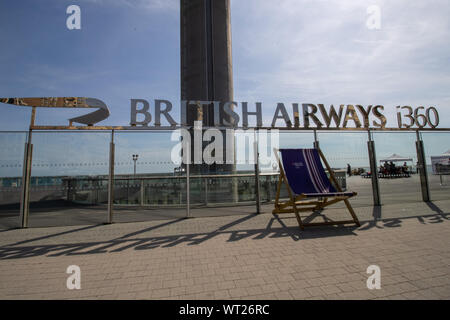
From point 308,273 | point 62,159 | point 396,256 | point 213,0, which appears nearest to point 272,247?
point 308,273

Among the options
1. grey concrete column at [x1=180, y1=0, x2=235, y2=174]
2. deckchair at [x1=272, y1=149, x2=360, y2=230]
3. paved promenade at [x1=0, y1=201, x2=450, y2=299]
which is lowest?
paved promenade at [x1=0, y1=201, x2=450, y2=299]

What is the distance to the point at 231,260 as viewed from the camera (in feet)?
8.04

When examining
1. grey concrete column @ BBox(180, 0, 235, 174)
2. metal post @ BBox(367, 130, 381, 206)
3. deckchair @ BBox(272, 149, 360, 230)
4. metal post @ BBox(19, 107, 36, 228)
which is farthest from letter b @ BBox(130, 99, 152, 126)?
grey concrete column @ BBox(180, 0, 235, 174)

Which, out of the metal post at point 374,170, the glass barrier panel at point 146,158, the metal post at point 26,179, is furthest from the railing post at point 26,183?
the metal post at point 374,170

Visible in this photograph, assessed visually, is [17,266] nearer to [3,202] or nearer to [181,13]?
[3,202]

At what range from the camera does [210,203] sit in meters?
7.16

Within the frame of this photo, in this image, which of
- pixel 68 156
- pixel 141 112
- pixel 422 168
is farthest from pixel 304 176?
pixel 68 156

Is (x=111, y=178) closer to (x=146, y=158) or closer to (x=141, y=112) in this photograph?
(x=146, y=158)

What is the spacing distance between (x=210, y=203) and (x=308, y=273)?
17.4ft

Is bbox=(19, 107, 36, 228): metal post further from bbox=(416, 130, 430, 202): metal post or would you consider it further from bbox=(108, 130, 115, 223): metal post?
bbox=(416, 130, 430, 202): metal post

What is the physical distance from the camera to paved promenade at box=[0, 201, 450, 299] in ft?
5.89

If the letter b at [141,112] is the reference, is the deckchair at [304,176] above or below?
below

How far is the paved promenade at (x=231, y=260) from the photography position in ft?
5.89

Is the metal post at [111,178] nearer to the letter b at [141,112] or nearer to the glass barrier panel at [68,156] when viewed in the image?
the glass barrier panel at [68,156]
